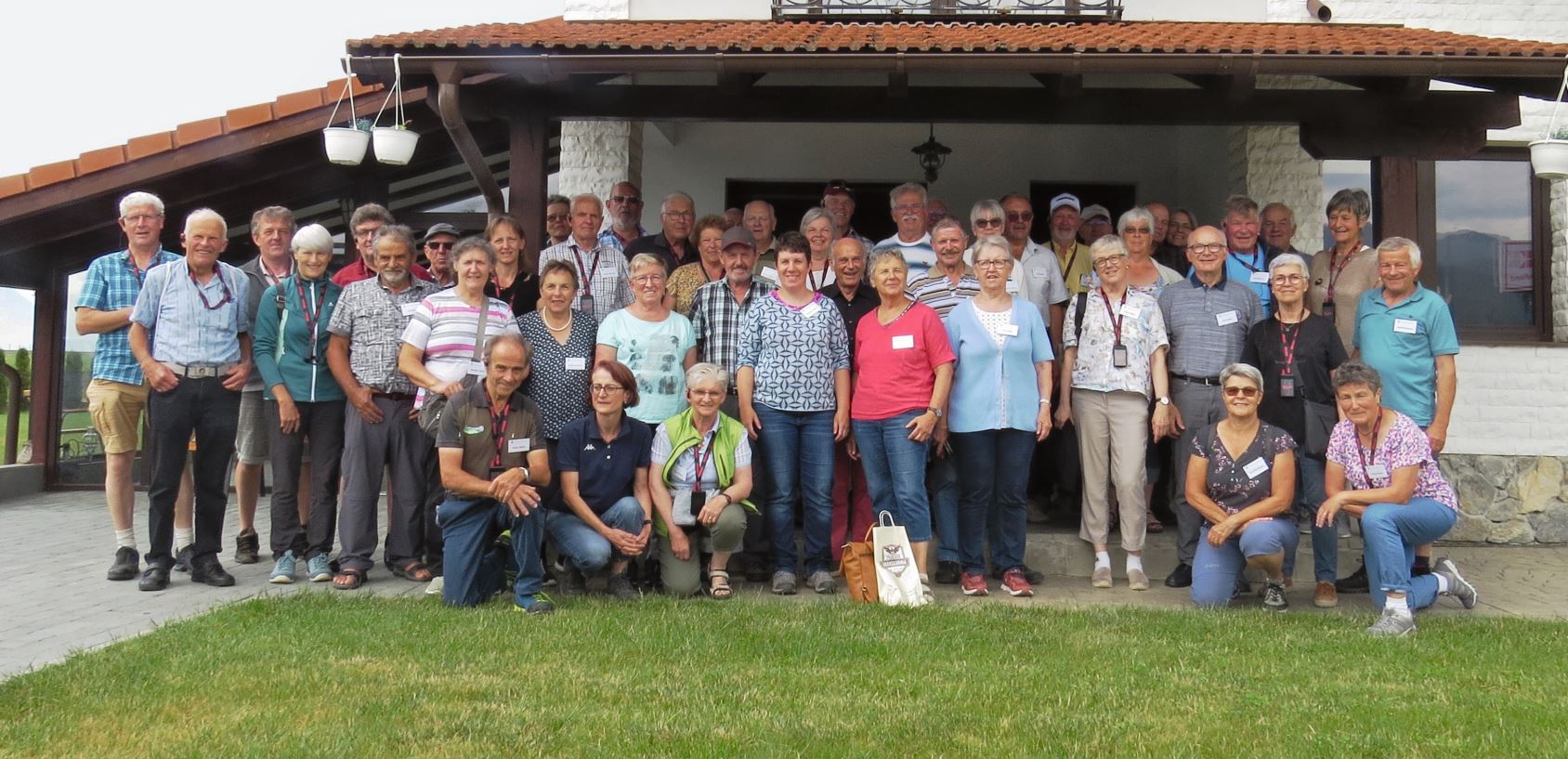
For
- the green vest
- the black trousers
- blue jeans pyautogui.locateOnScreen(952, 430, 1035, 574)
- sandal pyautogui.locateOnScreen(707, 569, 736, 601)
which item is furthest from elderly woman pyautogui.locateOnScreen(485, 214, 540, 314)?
blue jeans pyautogui.locateOnScreen(952, 430, 1035, 574)

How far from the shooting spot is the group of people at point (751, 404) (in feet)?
18.1

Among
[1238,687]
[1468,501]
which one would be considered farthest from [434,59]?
[1468,501]

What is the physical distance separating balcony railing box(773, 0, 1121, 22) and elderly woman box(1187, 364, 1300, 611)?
443cm

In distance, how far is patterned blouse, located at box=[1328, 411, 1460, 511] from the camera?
17.5ft

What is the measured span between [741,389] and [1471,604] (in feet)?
12.1

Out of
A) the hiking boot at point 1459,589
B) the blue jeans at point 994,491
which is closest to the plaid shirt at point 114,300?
the blue jeans at point 994,491

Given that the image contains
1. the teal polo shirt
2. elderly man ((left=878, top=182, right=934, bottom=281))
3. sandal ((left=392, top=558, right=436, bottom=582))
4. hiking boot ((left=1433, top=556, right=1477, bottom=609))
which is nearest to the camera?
hiking boot ((left=1433, top=556, right=1477, bottom=609))

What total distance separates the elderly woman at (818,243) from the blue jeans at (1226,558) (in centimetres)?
235

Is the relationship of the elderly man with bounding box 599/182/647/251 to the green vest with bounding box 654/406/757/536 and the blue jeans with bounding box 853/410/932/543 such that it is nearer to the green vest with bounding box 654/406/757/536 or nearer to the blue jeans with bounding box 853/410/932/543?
the green vest with bounding box 654/406/757/536

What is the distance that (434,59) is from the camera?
6715mm

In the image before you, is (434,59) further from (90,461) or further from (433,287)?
(90,461)

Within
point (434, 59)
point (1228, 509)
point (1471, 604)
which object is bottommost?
point (1471, 604)

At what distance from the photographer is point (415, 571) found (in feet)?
19.7

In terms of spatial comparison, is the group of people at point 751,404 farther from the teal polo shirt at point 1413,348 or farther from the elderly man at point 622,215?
the elderly man at point 622,215
